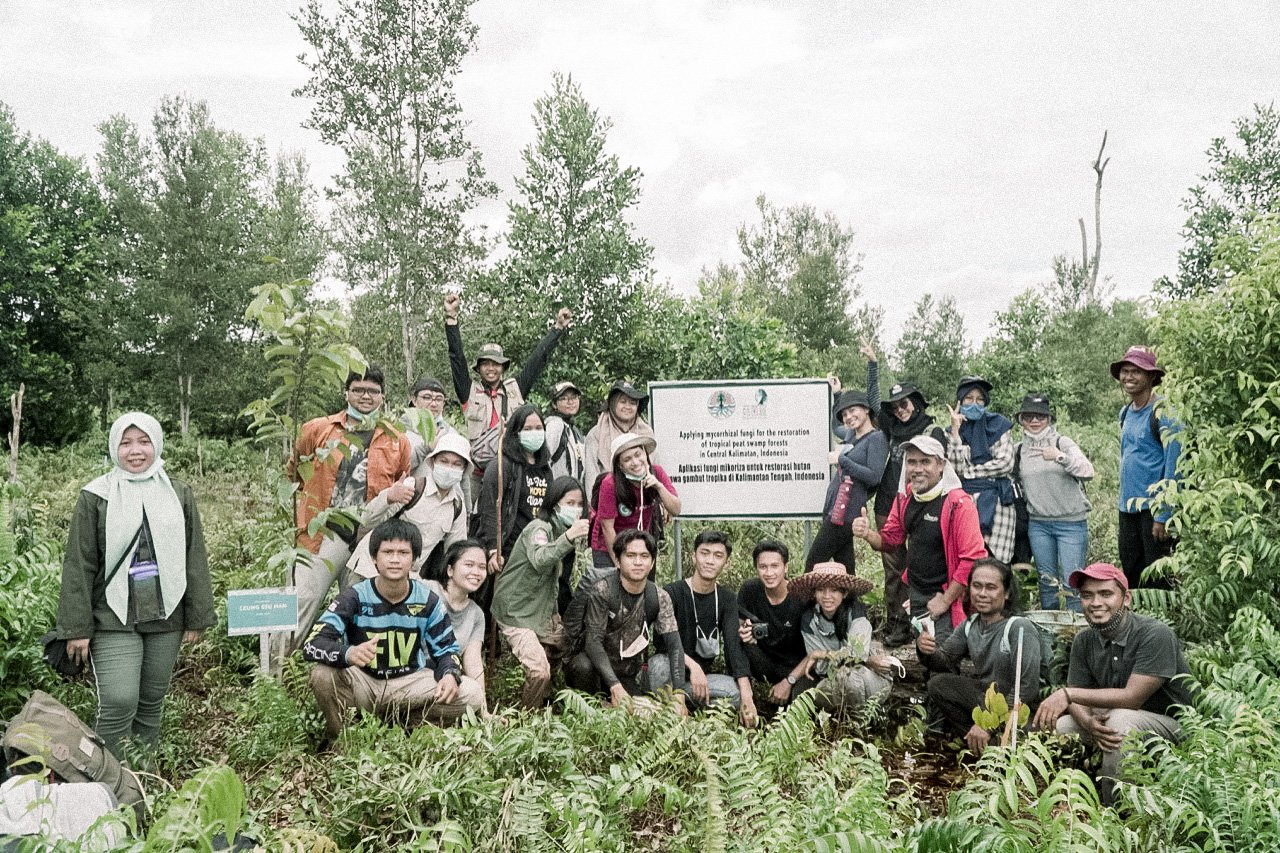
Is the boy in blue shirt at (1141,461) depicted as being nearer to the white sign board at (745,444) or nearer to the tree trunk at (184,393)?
the white sign board at (745,444)

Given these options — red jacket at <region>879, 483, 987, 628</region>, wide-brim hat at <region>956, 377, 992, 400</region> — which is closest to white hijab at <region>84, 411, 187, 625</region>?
red jacket at <region>879, 483, 987, 628</region>

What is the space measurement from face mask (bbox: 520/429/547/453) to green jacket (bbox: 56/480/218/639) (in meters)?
2.18

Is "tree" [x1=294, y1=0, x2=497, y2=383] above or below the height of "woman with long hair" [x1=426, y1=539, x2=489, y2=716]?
above

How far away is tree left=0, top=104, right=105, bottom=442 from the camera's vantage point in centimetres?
2162

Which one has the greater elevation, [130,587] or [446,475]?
[446,475]

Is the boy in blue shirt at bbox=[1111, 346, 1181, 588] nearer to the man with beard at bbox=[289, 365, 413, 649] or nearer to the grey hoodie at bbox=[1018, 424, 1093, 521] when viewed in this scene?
the grey hoodie at bbox=[1018, 424, 1093, 521]

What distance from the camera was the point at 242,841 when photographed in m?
3.62

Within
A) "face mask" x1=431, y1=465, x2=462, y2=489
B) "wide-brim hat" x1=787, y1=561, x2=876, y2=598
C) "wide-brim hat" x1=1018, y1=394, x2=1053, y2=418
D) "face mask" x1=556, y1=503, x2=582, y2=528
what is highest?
"wide-brim hat" x1=1018, y1=394, x2=1053, y2=418

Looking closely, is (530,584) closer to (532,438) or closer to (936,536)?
(532,438)

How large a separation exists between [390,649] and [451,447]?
144 cm

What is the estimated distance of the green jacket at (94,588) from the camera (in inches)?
169

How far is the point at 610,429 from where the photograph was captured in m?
6.93

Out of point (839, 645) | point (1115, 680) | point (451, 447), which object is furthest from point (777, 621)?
point (451, 447)

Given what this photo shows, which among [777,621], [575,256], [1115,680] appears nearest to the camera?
[1115,680]
